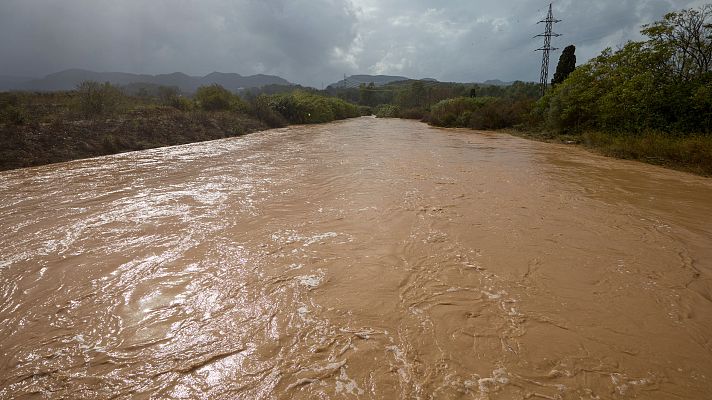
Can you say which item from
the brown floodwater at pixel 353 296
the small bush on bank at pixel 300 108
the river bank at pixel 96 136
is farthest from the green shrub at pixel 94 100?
the small bush on bank at pixel 300 108

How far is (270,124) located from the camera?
98.0ft

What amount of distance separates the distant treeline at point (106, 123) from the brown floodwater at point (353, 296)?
5896 mm

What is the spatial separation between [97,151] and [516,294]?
15.5 m

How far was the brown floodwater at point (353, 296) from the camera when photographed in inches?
96.4

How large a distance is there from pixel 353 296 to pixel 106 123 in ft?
54.4

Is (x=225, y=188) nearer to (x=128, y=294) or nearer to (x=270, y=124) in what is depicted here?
(x=128, y=294)

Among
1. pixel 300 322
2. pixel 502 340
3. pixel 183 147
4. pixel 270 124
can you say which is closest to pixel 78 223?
pixel 300 322

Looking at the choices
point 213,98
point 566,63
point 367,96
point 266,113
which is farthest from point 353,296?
point 367,96

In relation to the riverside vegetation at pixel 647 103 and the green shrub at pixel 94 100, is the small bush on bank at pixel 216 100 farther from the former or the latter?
the riverside vegetation at pixel 647 103

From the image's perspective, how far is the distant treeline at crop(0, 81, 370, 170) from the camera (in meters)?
11.5

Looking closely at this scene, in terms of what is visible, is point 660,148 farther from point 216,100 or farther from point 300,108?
point 300,108

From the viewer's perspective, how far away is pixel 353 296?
347 centimetres

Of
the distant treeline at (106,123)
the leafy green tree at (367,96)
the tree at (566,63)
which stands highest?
the leafy green tree at (367,96)

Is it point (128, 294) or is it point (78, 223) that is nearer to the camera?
point (128, 294)
